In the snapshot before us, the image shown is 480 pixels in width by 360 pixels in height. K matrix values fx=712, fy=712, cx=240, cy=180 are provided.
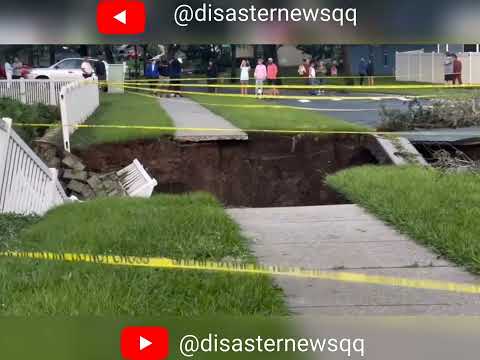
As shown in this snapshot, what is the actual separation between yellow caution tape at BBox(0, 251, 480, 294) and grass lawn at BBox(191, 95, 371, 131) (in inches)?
149

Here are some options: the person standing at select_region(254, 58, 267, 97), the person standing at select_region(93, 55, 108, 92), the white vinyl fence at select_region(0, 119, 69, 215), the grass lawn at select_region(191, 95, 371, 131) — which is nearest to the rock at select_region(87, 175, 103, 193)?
the person standing at select_region(93, 55, 108, 92)

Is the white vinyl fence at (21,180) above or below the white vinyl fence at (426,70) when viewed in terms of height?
below

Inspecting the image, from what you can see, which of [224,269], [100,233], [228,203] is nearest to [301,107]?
[228,203]

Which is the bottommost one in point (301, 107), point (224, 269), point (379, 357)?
point (379, 357)

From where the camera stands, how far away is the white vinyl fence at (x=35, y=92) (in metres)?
10.9

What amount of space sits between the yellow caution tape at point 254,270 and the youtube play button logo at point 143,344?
0.65 meters

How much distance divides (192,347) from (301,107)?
16.9ft

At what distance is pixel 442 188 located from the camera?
20.8ft

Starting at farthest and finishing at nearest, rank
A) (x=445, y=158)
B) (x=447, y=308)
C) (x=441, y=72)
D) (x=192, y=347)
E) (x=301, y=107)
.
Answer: (x=301, y=107) → (x=445, y=158) → (x=441, y=72) → (x=447, y=308) → (x=192, y=347)

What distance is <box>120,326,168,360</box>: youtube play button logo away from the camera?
10.9 ft

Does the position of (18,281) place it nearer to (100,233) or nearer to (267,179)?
(100,233)

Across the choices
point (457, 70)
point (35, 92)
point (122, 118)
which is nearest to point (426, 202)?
point (457, 70)

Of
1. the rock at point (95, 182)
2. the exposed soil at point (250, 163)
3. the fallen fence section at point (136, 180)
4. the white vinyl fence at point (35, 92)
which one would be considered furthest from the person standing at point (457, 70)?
the white vinyl fence at point (35, 92)

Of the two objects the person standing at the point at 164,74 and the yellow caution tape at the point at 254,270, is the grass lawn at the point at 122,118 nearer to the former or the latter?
the person standing at the point at 164,74
